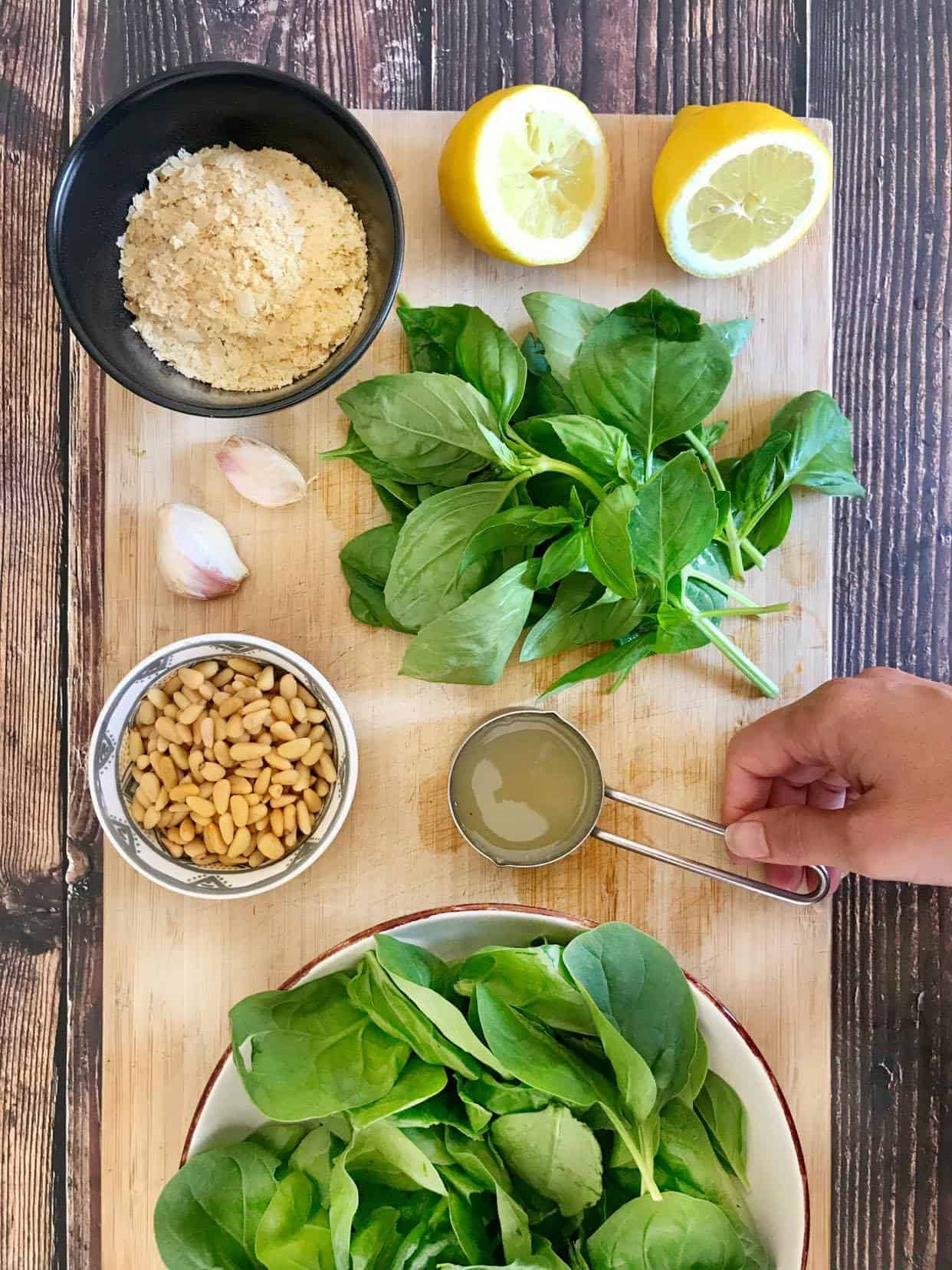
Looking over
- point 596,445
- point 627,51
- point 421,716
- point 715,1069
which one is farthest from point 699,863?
point 627,51

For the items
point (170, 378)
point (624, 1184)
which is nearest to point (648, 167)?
point (170, 378)

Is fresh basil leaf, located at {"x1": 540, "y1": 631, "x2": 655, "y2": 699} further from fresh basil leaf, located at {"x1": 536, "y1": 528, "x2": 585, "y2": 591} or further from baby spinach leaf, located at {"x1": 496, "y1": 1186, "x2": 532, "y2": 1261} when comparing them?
baby spinach leaf, located at {"x1": 496, "y1": 1186, "x2": 532, "y2": 1261}

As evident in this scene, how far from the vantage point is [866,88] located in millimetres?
989

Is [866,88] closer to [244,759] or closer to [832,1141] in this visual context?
[244,759]

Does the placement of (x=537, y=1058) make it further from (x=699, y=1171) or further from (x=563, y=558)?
(x=563, y=558)

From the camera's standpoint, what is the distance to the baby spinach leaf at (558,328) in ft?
2.83

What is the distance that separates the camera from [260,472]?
0.91 meters

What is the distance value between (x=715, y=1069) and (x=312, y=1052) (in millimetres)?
309

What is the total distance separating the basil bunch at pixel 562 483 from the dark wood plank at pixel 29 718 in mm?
282

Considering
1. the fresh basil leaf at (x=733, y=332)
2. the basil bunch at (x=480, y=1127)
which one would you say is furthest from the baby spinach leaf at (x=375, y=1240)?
the fresh basil leaf at (x=733, y=332)

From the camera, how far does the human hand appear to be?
2.50 feet

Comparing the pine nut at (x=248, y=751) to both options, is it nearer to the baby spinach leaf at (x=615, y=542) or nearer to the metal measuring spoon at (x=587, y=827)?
the metal measuring spoon at (x=587, y=827)

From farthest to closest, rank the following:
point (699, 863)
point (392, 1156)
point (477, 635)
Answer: point (699, 863) < point (477, 635) < point (392, 1156)

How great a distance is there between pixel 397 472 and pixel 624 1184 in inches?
22.7
